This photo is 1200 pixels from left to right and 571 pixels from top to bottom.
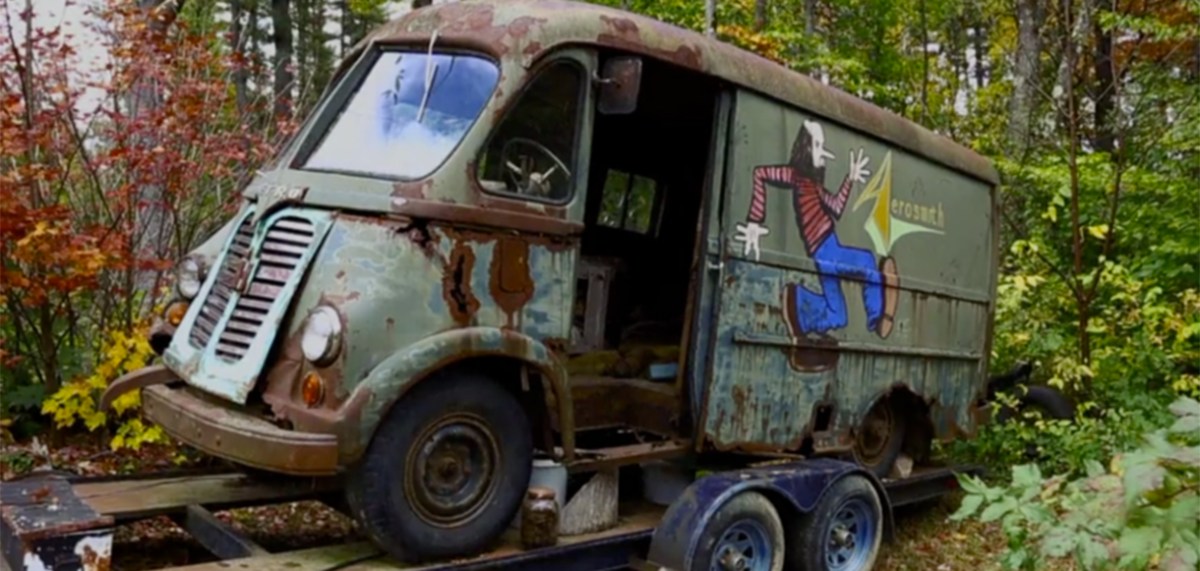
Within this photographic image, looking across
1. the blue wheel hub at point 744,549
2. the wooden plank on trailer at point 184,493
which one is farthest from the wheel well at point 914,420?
the wooden plank on trailer at point 184,493

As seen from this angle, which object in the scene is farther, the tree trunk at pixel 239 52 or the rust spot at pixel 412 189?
the tree trunk at pixel 239 52

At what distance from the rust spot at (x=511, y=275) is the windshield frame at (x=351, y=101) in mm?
441

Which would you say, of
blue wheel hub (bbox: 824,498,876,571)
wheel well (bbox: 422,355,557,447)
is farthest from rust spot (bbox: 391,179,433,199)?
blue wheel hub (bbox: 824,498,876,571)

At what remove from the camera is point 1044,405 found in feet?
27.1

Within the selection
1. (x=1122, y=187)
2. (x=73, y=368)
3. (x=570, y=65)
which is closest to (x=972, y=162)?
(x=1122, y=187)

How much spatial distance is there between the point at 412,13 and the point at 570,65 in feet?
2.76

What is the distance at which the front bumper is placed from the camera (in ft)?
11.6

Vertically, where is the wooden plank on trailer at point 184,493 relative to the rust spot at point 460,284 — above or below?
below

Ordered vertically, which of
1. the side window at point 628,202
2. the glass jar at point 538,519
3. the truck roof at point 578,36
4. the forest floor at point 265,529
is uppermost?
the truck roof at point 578,36

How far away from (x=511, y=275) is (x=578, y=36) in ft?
3.68

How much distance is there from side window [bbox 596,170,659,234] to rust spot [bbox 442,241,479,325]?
305 centimetres

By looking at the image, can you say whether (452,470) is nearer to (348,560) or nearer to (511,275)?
(348,560)

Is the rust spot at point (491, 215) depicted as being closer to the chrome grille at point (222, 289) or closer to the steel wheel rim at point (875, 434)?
the chrome grille at point (222, 289)

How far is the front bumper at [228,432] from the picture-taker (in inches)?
140
